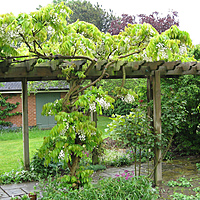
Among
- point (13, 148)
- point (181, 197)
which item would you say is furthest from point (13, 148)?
point (181, 197)

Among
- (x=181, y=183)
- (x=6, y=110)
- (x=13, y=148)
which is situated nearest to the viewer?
(x=181, y=183)

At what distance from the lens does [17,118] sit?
13.3 meters

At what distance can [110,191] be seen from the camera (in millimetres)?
3586

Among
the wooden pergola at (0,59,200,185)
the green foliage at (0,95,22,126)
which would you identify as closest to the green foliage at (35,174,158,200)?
the wooden pergola at (0,59,200,185)

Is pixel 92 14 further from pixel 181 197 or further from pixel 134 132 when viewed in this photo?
pixel 181 197

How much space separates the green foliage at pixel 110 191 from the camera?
3.44m

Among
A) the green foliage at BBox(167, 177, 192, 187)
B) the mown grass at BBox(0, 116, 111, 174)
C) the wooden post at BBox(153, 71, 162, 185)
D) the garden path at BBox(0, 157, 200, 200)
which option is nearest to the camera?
the garden path at BBox(0, 157, 200, 200)

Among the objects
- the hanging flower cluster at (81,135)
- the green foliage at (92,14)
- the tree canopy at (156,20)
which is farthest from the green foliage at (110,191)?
the green foliage at (92,14)

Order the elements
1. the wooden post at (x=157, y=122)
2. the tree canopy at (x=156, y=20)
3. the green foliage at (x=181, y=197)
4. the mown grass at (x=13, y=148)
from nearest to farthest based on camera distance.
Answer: the green foliage at (x=181, y=197) < the wooden post at (x=157, y=122) < the mown grass at (x=13, y=148) < the tree canopy at (x=156, y=20)

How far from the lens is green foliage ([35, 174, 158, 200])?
3438 millimetres

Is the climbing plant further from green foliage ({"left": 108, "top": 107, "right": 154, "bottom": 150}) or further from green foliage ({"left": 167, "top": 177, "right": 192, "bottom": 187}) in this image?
green foliage ({"left": 167, "top": 177, "right": 192, "bottom": 187})

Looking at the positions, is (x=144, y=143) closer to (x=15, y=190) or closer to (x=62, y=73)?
(x=62, y=73)

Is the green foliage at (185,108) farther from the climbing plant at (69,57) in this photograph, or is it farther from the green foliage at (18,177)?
the green foliage at (18,177)

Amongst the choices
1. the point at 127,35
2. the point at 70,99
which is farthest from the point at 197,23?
the point at 70,99
